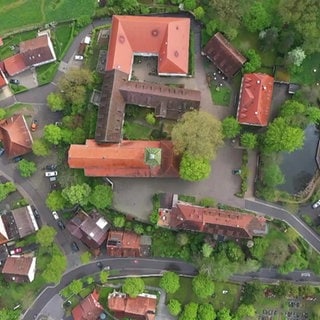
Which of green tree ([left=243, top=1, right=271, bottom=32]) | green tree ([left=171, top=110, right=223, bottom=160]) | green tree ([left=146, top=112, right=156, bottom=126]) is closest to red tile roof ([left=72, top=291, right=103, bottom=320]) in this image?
green tree ([left=171, top=110, right=223, bottom=160])

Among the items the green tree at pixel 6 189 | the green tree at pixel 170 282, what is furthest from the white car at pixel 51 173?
the green tree at pixel 170 282

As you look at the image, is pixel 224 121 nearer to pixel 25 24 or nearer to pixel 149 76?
pixel 149 76

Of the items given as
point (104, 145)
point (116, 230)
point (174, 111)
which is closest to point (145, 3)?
point (174, 111)

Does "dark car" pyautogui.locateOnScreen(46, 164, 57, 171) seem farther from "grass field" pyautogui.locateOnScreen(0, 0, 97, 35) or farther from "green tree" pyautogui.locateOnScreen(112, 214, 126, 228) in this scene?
"grass field" pyautogui.locateOnScreen(0, 0, 97, 35)

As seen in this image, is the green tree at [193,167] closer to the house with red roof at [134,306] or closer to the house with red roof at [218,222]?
the house with red roof at [218,222]

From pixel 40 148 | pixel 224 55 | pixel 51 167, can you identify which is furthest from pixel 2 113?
pixel 224 55
